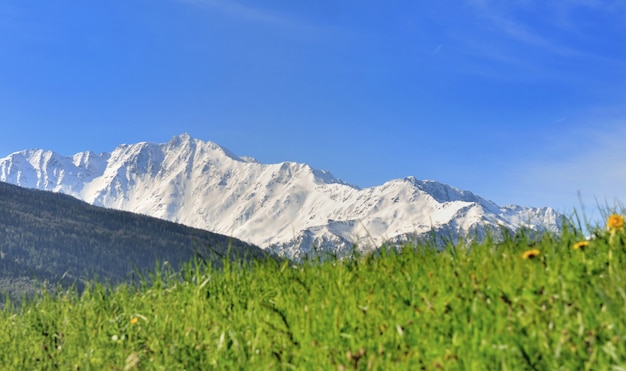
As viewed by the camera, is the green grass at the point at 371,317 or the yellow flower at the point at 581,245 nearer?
the green grass at the point at 371,317

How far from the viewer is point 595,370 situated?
4.07 m

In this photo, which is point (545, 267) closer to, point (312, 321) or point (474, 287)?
point (474, 287)

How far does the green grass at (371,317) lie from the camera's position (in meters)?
4.59

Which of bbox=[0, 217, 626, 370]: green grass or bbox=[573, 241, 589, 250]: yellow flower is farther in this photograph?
bbox=[573, 241, 589, 250]: yellow flower

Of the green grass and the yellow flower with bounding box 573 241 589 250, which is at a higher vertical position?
the yellow flower with bounding box 573 241 589 250

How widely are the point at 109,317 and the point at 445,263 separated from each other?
4.12 m

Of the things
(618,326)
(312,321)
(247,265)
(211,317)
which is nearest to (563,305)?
(618,326)

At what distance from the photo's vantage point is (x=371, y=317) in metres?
A: 5.75

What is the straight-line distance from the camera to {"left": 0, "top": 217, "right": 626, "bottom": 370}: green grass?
459cm

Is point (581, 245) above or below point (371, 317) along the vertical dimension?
above

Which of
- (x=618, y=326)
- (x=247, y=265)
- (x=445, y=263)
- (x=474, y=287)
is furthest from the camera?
(x=247, y=265)

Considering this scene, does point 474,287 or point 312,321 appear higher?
point 474,287

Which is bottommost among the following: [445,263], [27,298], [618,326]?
[27,298]

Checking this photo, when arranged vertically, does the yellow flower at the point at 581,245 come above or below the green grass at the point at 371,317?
above
